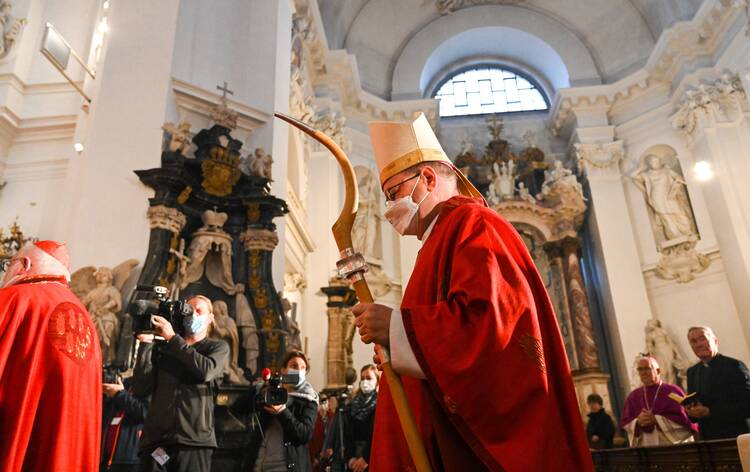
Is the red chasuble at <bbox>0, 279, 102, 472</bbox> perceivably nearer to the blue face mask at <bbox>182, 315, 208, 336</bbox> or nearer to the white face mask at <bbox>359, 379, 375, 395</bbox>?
the blue face mask at <bbox>182, 315, 208, 336</bbox>

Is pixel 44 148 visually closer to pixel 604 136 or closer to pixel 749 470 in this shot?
pixel 749 470

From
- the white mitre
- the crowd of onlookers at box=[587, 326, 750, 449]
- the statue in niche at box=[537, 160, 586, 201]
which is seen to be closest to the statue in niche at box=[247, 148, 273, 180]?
the crowd of onlookers at box=[587, 326, 750, 449]

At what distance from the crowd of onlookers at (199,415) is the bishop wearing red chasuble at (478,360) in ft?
5.55

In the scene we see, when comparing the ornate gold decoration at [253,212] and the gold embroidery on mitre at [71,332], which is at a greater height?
the ornate gold decoration at [253,212]

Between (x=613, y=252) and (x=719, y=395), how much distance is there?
954 centimetres

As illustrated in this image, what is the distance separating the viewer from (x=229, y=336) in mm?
5508

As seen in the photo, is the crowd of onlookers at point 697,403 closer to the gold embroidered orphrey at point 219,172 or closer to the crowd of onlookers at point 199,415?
the crowd of onlookers at point 199,415

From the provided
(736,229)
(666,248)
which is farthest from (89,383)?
(666,248)

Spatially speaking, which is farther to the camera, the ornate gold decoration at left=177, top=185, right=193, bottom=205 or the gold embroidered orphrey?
the gold embroidered orphrey

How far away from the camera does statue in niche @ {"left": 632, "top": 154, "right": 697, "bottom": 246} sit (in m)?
12.9

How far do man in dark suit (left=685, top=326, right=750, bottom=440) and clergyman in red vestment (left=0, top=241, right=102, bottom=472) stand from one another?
4177mm

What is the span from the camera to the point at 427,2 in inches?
685

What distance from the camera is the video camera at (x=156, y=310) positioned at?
111 inches

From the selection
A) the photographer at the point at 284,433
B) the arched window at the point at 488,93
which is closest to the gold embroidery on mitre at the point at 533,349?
the photographer at the point at 284,433
